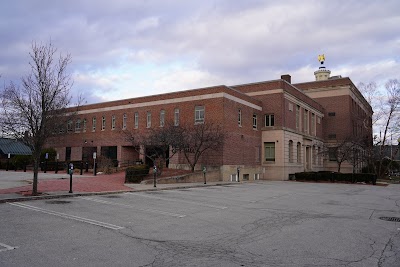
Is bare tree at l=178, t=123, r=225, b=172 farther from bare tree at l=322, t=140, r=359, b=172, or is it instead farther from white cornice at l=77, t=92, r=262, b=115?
bare tree at l=322, t=140, r=359, b=172

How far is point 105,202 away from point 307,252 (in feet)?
29.7

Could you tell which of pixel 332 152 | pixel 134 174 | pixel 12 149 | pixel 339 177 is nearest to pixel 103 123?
pixel 12 149

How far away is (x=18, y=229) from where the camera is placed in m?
8.62

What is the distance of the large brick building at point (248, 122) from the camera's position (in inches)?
1291

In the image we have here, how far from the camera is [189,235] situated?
8.52 m

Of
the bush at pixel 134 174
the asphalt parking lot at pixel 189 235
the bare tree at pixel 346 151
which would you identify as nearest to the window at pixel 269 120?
the bare tree at pixel 346 151

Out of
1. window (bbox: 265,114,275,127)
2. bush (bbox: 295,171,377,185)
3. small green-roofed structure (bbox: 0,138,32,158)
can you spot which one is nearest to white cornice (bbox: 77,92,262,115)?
window (bbox: 265,114,275,127)

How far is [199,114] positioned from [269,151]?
9818 millimetres

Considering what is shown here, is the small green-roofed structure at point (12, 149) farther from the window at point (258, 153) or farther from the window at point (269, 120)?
the window at point (269, 120)

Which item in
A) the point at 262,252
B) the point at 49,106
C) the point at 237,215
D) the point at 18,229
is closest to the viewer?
the point at 262,252

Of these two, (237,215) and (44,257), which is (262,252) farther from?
(237,215)

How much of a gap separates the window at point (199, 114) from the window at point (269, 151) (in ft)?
30.7

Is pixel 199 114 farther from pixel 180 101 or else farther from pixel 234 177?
pixel 234 177

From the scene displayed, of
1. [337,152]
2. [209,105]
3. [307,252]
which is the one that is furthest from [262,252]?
[337,152]
